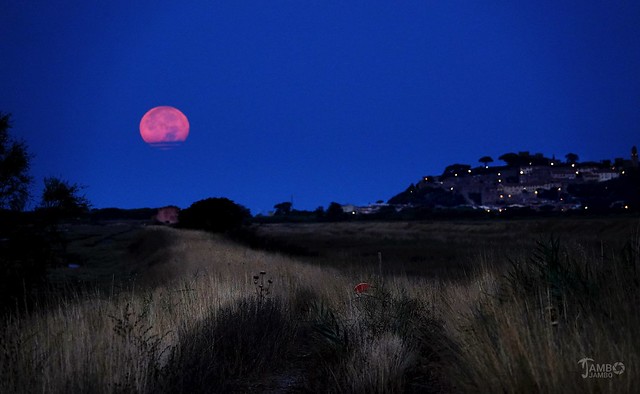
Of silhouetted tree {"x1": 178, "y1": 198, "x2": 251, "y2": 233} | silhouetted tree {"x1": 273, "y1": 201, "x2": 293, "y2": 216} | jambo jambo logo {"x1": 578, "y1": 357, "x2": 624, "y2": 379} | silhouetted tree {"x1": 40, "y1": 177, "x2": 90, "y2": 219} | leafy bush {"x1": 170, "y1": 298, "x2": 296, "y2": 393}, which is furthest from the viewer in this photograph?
silhouetted tree {"x1": 273, "y1": 201, "x2": 293, "y2": 216}

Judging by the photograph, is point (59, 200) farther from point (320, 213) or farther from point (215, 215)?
point (320, 213)

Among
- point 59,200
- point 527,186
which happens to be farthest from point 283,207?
point 59,200

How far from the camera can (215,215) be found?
5441cm

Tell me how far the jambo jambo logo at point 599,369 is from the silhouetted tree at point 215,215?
4933 cm

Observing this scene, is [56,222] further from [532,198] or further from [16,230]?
[532,198]

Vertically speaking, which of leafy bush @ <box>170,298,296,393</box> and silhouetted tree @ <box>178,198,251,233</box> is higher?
silhouetted tree @ <box>178,198,251,233</box>

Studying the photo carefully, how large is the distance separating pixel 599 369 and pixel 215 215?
52569 millimetres

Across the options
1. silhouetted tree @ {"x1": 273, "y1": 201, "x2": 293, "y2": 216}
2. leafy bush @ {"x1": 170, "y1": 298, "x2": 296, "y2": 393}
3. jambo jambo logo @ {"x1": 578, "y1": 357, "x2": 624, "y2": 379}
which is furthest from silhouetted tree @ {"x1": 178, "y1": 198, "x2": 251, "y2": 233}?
silhouetted tree @ {"x1": 273, "y1": 201, "x2": 293, "y2": 216}

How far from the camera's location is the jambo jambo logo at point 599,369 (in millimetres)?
3418

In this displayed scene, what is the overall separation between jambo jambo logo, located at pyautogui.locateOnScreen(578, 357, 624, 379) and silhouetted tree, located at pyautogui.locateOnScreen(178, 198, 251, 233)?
49326 millimetres

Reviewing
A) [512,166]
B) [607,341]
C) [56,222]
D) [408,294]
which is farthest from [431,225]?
[512,166]

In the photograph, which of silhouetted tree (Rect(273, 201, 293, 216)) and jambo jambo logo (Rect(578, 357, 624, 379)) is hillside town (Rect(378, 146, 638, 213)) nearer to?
silhouetted tree (Rect(273, 201, 293, 216))

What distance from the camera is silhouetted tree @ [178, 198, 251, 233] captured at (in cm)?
5353

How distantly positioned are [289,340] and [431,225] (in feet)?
207
